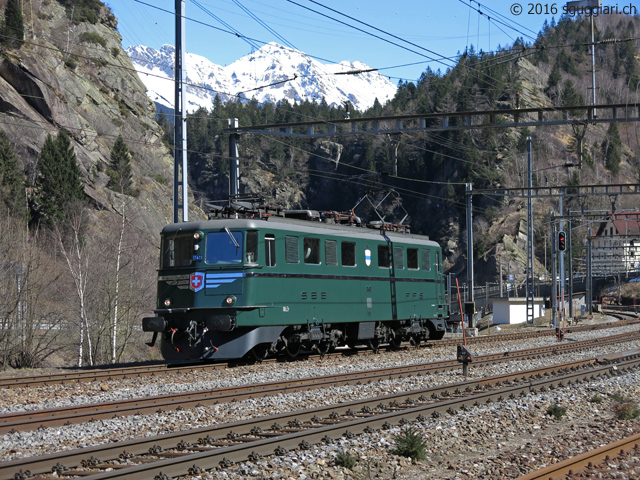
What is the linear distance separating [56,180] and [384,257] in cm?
4452

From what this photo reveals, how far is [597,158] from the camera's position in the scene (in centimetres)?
13750

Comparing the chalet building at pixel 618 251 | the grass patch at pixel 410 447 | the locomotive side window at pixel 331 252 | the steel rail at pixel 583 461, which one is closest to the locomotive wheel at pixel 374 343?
the locomotive side window at pixel 331 252

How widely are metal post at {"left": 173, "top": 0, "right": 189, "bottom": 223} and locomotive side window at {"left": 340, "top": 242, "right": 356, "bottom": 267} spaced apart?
4.57 metres

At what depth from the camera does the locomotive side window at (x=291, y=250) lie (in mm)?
18672

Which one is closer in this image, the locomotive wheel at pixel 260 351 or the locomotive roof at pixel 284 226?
the locomotive roof at pixel 284 226

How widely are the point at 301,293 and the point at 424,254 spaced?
7398 millimetres

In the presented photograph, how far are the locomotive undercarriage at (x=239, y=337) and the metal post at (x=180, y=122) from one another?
13.8ft

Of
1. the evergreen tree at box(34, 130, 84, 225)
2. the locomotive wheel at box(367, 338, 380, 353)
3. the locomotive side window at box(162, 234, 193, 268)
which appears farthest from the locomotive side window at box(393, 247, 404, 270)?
the evergreen tree at box(34, 130, 84, 225)

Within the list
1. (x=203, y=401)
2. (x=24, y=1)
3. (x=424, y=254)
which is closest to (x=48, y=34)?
(x=24, y=1)

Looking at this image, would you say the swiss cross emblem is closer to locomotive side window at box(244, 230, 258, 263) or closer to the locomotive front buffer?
locomotive side window at box(244, 230, 258, 263)

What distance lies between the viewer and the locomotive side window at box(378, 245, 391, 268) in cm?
2239

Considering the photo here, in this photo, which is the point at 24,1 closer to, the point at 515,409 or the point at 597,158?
the point at 515,409

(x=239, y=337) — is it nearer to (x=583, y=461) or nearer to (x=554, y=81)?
(x=583, y=461)

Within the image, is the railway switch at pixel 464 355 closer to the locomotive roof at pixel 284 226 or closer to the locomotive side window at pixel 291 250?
the locomotive side window at pixel 291 250
